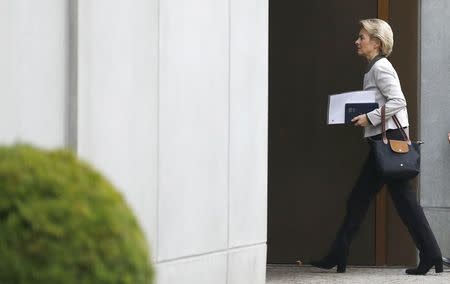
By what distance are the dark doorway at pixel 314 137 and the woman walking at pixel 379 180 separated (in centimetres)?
80

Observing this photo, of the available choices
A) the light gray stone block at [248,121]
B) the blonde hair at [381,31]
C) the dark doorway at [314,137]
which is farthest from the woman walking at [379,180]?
the light gray stone block at [248,121]

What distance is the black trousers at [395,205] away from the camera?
1034cm

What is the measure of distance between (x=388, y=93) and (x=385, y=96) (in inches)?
2.4

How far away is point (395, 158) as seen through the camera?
10234mm

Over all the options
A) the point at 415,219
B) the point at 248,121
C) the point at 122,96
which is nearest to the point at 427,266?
the point at 415,219

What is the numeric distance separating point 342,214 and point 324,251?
390mm

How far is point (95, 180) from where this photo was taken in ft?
11.3

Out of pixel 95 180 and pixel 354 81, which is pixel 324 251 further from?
pixel 95 180

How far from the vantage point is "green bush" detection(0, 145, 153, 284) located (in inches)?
123

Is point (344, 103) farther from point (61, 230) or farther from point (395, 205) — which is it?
point (61, 230)

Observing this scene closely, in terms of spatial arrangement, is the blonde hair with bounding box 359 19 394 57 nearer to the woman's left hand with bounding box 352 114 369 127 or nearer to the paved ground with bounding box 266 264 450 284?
the woman's left hand with bounding box 352 114 369 127

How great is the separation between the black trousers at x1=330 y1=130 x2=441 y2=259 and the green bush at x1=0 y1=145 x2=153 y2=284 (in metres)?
7.18

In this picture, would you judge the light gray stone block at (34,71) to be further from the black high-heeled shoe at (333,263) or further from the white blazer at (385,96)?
the black high-heeled shoe at (333,263)

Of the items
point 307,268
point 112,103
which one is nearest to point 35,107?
point 112,103
